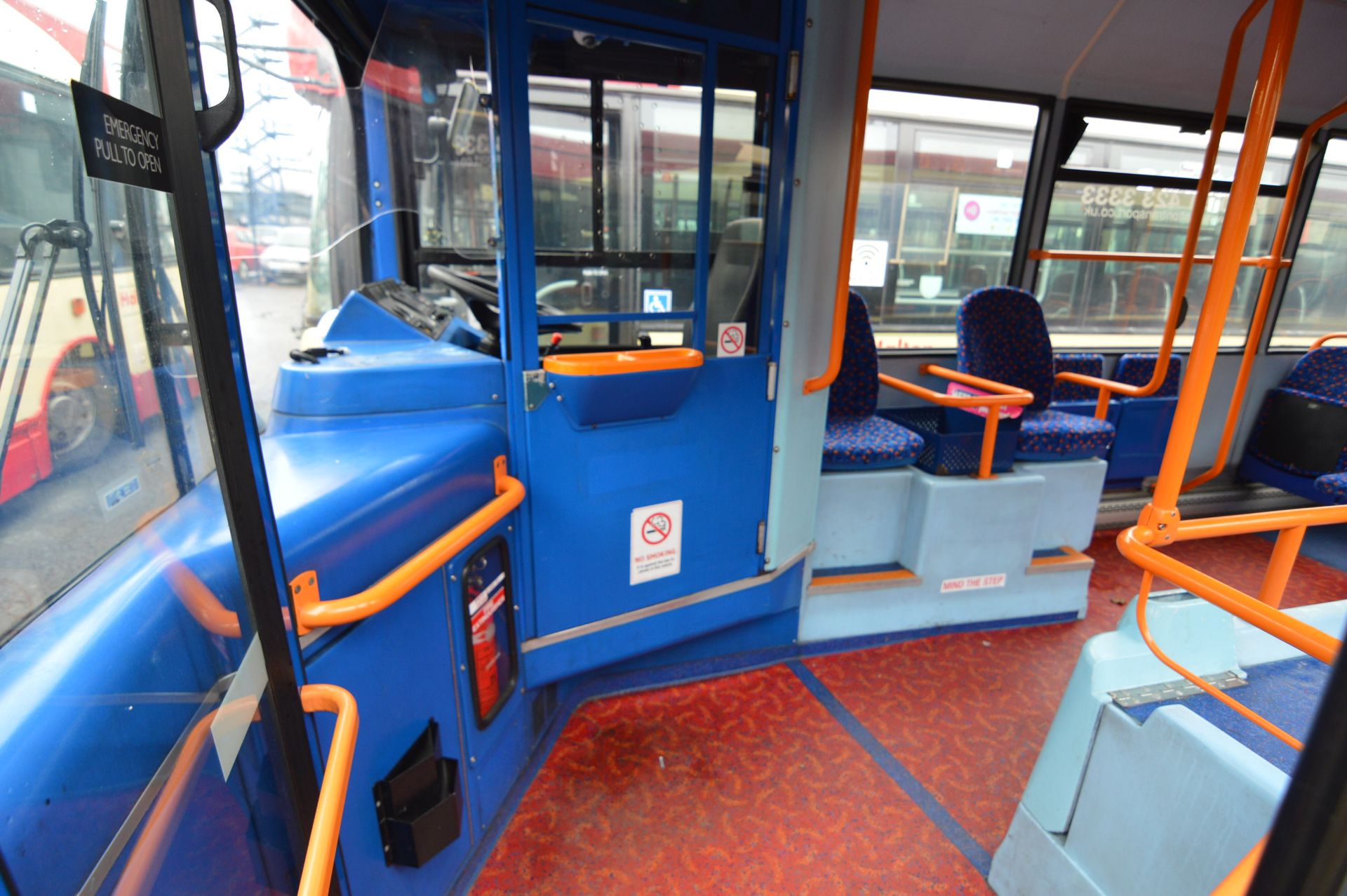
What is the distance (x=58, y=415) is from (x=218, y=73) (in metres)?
0.67

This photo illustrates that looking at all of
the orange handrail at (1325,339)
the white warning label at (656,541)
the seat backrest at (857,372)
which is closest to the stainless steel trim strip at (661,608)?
the white warning label at (656,541)

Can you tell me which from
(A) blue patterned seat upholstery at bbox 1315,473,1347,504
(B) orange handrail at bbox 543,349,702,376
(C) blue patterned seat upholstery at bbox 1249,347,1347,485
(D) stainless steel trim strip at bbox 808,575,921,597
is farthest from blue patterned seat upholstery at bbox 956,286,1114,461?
(B) orange handrail at bbox 543,349,702,376

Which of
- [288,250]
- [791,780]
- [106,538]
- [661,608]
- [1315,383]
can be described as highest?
[288,250]

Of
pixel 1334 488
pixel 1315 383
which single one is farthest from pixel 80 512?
pixel 1315 383

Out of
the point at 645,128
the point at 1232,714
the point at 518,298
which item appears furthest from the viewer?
the point at 645,128

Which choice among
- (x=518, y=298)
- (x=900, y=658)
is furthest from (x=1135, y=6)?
(x=518, y=298)

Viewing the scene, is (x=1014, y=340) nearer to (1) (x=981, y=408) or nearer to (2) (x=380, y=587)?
(1) (x=981, y=408)

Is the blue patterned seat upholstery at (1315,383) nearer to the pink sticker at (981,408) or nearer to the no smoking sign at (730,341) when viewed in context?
the pink sticker at (981,408)

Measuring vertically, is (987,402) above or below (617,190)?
below

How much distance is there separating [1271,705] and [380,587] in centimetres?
177

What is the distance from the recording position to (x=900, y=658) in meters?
2.71

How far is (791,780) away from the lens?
2057 mm

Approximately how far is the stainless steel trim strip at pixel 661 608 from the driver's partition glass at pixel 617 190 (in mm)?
842

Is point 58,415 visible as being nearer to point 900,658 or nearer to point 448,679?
point 448,679
